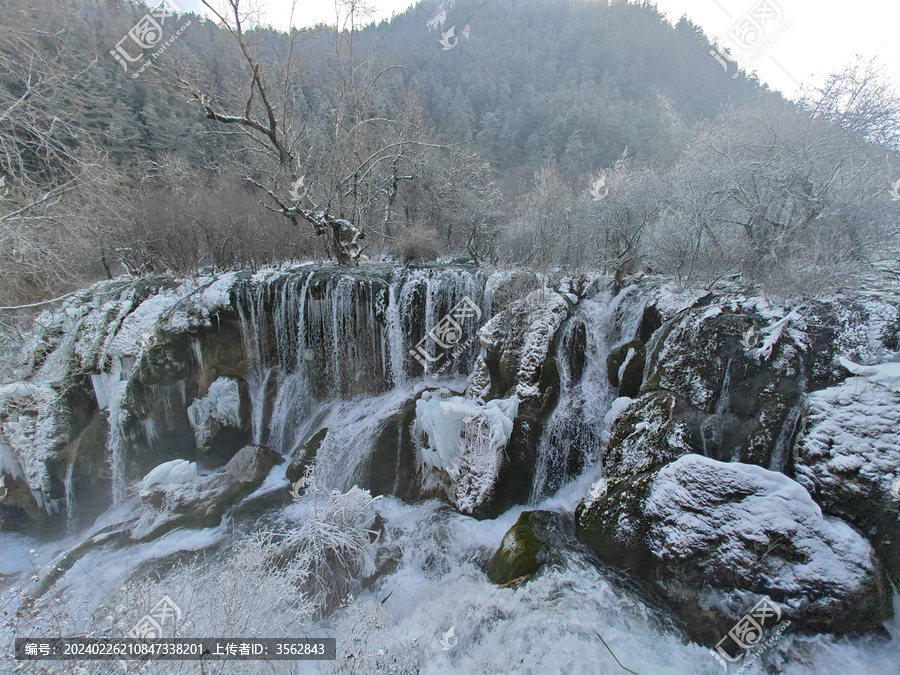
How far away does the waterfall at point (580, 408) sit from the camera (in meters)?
6.24

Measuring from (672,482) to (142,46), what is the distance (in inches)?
496

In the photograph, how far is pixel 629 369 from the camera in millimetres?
6207

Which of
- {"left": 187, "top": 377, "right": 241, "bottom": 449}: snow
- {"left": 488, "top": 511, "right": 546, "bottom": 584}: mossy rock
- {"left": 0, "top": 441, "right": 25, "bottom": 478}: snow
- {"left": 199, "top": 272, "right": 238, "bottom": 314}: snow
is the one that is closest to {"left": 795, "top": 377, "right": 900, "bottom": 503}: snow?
{"left": 488, "top": 511, "right": 546, "bottom": 584}: mossy rock

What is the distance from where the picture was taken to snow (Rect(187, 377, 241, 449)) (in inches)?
339

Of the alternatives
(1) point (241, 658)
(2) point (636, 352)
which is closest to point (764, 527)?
(2) point (636, 352)

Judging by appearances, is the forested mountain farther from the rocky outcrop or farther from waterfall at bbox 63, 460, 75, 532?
waterfall at bbox 63, 460, 75, 532

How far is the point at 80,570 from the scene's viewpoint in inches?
226

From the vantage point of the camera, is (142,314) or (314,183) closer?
(142,314)

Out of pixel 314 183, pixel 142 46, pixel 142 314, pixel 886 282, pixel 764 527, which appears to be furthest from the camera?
pixel 314 183

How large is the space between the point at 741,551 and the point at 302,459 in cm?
746

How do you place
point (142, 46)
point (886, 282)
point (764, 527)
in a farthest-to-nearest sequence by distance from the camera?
1. point (142, 46)
2. point (886, 282)
3. point (764, 527)

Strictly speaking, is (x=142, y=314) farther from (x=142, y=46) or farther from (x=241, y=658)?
(x=241, y=658)

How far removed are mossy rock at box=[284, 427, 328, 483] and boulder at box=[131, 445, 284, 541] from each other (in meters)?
0.69

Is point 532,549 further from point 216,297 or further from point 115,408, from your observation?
point 115,408
